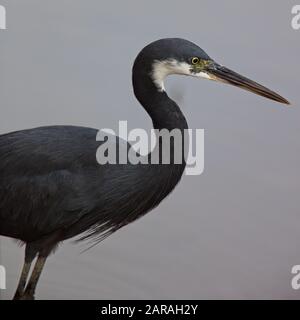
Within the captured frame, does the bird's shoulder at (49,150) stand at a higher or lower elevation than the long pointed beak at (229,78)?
lower

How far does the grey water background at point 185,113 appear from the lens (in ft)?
8.27

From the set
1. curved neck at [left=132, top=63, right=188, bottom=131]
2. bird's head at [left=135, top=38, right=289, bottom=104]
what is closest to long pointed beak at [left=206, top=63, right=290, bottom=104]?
bird's head at [left=135, top=38, right=289, bottom=104]

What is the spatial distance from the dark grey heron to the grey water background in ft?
1.47

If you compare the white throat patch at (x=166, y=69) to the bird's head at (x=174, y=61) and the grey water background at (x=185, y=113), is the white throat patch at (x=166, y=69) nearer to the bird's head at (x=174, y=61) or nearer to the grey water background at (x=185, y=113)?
the bird's head at (x=174, y=61)

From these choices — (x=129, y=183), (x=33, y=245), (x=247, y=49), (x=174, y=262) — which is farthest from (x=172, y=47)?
(x=174, y=262)

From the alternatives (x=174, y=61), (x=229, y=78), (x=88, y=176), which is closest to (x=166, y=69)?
(x=174, y=61)

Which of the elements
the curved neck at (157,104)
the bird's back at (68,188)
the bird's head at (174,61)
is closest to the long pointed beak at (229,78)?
the bird's head at (174,61)

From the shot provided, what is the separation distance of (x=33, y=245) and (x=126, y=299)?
602mm

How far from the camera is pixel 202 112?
8.32ft

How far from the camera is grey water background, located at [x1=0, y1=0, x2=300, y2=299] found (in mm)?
2521

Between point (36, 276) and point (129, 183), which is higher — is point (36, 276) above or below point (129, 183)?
below

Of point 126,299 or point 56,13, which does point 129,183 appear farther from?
point 56,13

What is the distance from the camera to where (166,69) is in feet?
6.66

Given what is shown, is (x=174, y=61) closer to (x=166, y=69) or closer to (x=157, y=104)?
(x=166, y=69)
